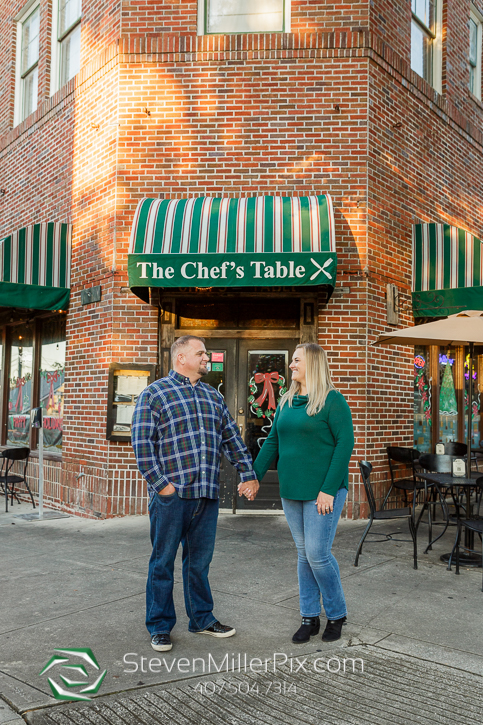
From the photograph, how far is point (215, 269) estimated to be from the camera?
7094 millimetres

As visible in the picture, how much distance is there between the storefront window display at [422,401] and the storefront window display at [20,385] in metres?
6.24

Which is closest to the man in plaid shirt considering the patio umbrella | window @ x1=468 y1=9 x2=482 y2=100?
the patio umbrella

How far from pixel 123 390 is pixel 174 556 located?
4422mm

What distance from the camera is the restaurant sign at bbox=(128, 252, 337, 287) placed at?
7.03 metres

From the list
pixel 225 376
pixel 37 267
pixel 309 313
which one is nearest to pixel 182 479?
pixel 225 376

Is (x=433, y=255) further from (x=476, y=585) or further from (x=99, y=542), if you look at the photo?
(x=99, y=542)

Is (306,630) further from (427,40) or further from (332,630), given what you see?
(427,40)

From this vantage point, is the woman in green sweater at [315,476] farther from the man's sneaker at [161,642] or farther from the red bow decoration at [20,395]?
the red bow decoration at [20,395]

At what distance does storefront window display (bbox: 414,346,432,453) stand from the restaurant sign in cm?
281

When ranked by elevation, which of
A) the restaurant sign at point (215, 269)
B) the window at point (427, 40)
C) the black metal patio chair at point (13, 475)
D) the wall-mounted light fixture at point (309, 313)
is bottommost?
the black metal patio chair at point (13, 475)

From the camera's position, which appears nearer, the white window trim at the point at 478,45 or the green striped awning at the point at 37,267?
the green striped awning at the point at 37,267

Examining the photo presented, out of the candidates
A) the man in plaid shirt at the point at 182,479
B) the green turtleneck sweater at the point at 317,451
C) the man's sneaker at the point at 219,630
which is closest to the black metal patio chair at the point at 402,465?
the green turtleneck sweater at the point at 317,451

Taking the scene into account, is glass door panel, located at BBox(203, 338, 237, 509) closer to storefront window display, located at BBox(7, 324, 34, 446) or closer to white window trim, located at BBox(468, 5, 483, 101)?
storefront window display, located at BBox(7, 324, 34, 446)

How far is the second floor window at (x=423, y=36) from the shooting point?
9539mm
